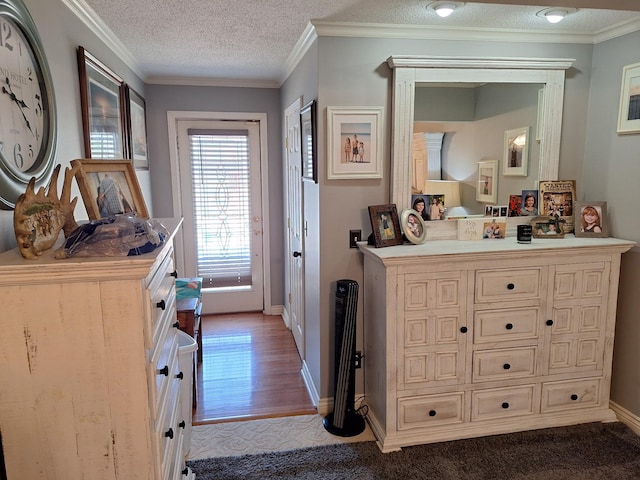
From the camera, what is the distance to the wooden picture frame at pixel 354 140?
8.36 ft

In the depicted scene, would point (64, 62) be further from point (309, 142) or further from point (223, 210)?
point (223, 210)

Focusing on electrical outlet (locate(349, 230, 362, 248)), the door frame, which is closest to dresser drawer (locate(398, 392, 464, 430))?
electrical outlet (locate(349, 230, 362, 248))

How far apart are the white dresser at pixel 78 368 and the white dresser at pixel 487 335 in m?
1.38

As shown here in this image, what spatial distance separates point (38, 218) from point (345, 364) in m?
1.84

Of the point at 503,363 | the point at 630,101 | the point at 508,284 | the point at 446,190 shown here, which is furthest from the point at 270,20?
the point at 503,363

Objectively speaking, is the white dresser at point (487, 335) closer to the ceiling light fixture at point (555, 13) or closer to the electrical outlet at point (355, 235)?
the electrical outlet at point (355, 235)

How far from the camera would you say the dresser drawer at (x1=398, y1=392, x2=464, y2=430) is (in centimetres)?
245

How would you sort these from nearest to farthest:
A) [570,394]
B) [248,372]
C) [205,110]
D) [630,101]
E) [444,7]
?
1. [444,7]
2. [630,101]
3. [570,394]
4. [248,372]
5. [205,110]

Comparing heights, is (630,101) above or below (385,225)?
above

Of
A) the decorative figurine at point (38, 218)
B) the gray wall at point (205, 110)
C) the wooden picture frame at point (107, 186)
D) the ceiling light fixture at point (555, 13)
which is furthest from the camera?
the gray wall at point (205, 110)

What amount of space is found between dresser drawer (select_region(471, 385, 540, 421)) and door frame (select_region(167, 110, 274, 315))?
2604mm

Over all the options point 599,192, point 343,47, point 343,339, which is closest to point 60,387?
point 343,339

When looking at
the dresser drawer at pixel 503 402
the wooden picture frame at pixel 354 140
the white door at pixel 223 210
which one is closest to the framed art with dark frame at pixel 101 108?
the wooden picture frame at pixel 354 140

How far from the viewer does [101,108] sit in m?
2.45
